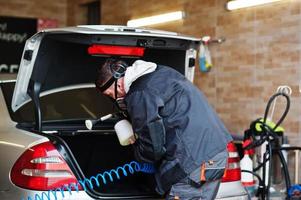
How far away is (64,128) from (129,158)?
1.61ft

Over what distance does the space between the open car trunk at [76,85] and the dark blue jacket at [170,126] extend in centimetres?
49

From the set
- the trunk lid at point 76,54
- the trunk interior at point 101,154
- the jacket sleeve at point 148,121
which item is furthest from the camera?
the trunk interior at point 101,154

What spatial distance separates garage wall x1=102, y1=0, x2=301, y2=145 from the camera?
18.3 ft

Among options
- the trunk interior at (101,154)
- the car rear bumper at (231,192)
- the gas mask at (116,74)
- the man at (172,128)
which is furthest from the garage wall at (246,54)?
the gas mask at (116,74)

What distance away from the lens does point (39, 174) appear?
9.75 feet

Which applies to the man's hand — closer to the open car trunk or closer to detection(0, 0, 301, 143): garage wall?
the open car trunk

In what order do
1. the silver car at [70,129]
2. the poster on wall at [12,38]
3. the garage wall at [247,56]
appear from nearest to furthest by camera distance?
the silver car at [70,129]
the garage wall at [247,56]
the poster on wall at [12,38]

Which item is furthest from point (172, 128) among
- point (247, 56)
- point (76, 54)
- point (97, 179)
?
point (247, 56)

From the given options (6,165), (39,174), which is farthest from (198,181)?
(6,165)

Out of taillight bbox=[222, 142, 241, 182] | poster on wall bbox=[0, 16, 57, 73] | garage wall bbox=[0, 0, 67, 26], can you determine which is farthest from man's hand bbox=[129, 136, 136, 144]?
garage wall bbox=[0, 0, 67, 26]

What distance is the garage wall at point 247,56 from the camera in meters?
5.58

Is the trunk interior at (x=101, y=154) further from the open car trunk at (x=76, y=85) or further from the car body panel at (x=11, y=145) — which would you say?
the car body panel at (x=11, y=145)

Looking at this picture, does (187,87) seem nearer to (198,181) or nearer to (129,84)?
(129,84)

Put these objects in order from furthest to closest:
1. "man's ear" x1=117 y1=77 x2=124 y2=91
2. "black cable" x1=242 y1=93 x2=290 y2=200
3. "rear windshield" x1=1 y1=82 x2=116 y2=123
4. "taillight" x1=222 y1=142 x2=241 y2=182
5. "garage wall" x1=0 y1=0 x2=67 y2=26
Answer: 1. "garage wall" x1=0 y1=0 x2=67 y2=26
2. "black cable" x1=242 y1=93 x2=290 y2=200
3. "rear windshield" x1=1 y1=82 x2=116 y2=123
4. "taillight" x1=222 y1=142 x2=241 y2=182
5. "man's ear" x1=117 y1=77 x2=124 y2=91
